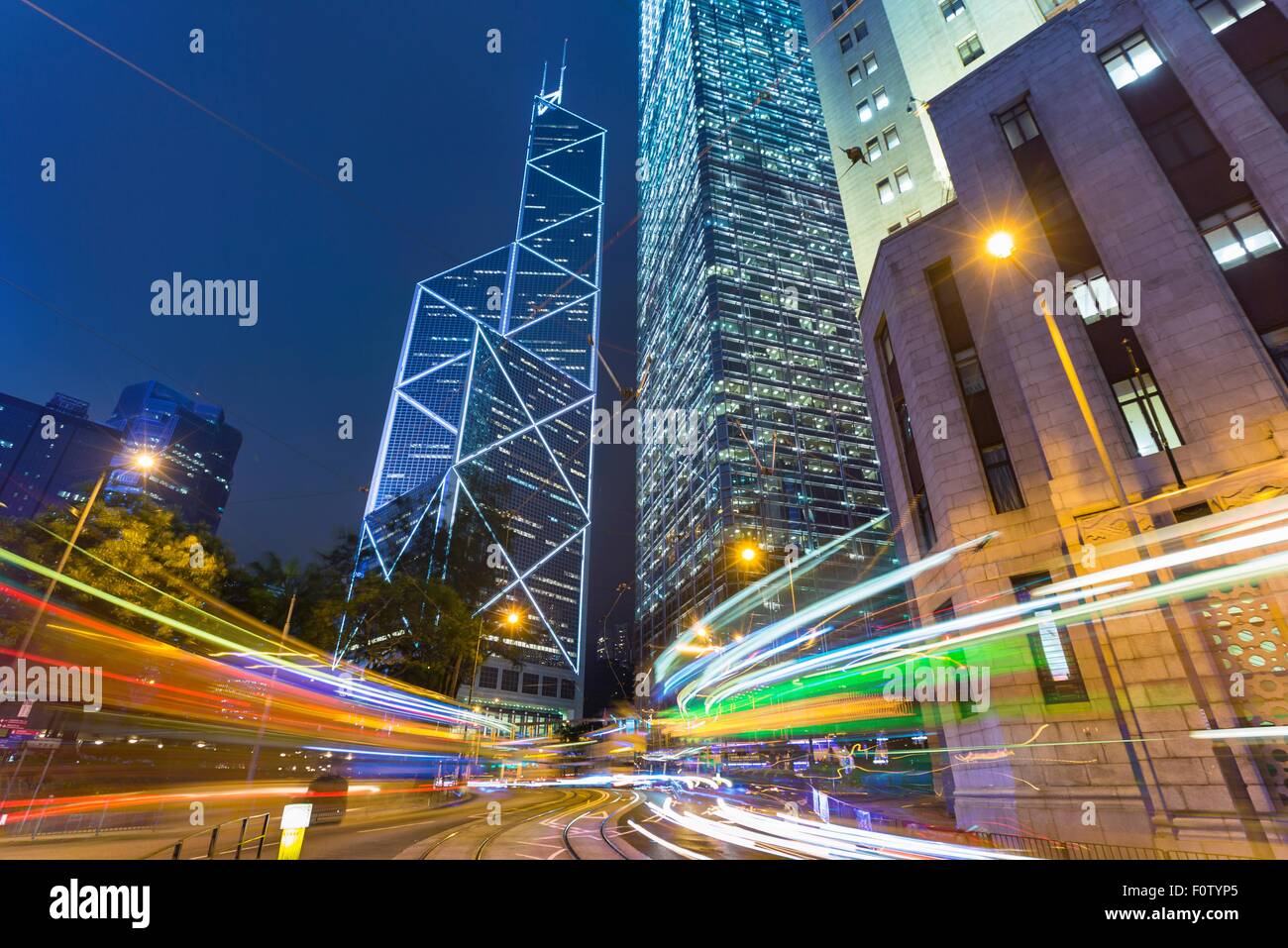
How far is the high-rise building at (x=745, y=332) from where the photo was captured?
97062 mm

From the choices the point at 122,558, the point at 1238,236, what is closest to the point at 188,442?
the point at 122,558

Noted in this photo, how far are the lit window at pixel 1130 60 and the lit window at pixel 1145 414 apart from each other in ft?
43.9

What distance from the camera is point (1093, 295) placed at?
2130 cm

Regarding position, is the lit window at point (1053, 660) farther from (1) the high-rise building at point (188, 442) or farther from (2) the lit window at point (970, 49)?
(1) the high-rise building at point (188, 442)

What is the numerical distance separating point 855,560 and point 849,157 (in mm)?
68483

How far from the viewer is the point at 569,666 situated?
15212cm

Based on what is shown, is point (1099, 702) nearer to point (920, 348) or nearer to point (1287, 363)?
point (1287, 363)

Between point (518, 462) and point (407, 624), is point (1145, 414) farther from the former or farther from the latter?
point (518, 462)

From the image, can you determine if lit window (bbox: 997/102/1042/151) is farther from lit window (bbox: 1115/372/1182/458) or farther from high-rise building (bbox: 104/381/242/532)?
high-rise building (bbox: 104/381/242/532)

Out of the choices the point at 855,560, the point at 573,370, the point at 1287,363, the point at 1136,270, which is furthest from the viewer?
the point at 573,370

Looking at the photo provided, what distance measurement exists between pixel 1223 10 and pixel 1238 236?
10268mm

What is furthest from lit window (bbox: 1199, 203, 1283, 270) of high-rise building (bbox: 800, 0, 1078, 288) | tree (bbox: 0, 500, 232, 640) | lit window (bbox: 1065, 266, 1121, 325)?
tree (bbox: 0, 500, 232, 640)

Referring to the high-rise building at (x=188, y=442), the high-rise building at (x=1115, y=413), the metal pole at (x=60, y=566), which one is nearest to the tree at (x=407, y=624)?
the metal pole at (x=60, y=566)
